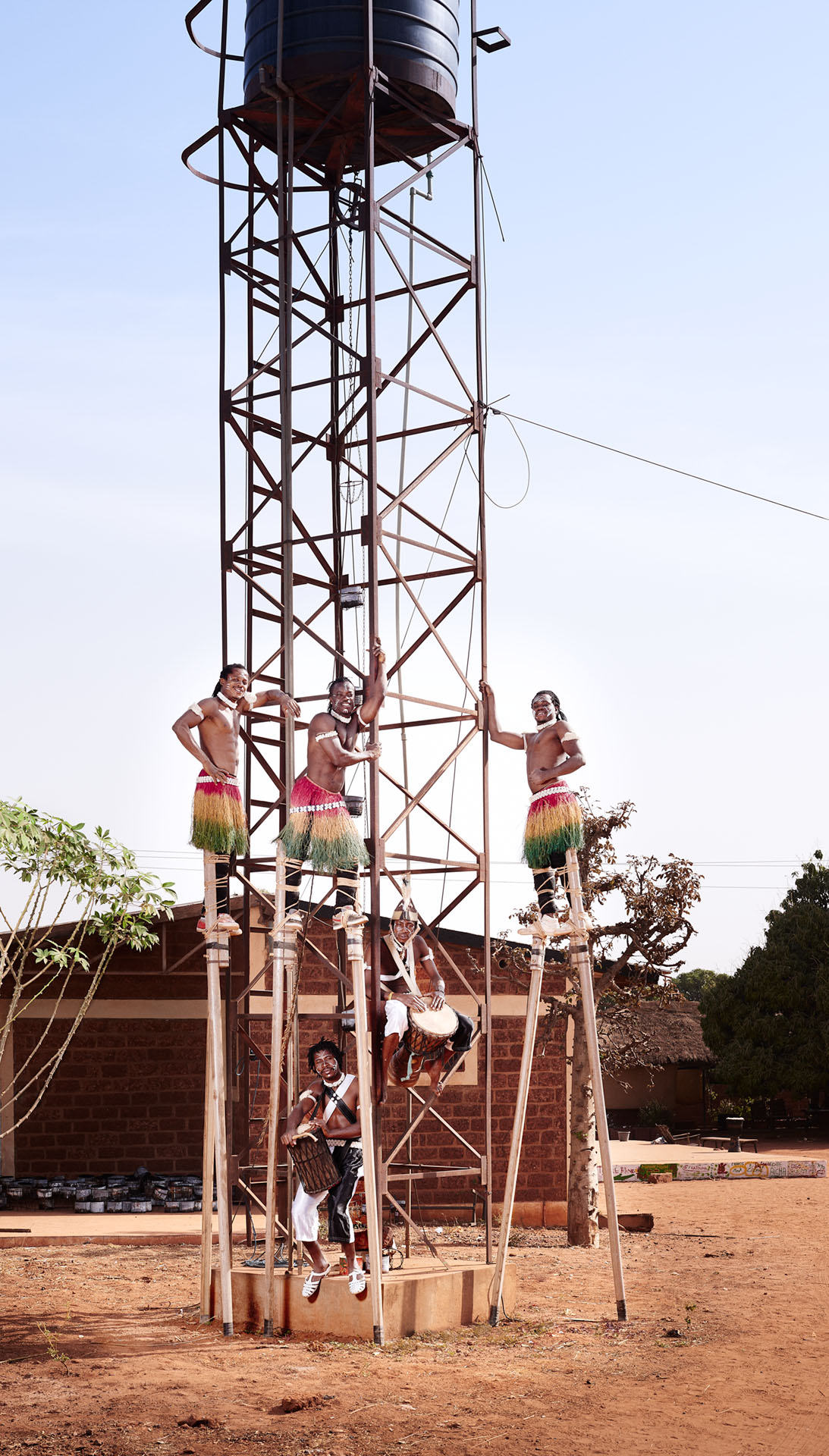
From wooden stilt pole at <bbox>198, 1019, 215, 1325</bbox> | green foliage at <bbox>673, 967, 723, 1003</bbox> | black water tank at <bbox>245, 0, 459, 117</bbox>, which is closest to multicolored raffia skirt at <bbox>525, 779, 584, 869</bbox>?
wooden stilt pole at <bbox>198, 1019, 215, 1325</bbox>

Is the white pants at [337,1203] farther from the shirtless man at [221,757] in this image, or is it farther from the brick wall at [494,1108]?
the brick wall at [494,1108]

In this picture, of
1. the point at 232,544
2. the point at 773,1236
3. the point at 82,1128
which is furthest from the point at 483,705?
the point at 82,1128

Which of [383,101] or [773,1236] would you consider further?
[773,1236]

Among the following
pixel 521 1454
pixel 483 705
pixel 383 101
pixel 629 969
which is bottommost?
pixel 521 1454

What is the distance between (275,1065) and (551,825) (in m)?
2.70

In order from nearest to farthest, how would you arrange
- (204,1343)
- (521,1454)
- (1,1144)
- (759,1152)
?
(521,1454), (204,1343), (1,1144), (759,1152)

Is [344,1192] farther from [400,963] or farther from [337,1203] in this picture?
[400,963]

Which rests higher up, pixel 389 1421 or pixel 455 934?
pixel 455 934

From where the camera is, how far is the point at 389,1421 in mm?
8047

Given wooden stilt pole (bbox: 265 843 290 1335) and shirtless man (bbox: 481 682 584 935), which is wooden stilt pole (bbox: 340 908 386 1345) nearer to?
wooden stilt pole (bbox: 265 843 290 1335)

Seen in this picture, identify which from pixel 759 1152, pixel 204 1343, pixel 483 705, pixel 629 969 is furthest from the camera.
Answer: pixel 759 1152

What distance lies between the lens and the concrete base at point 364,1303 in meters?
10.1

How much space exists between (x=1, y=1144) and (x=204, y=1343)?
30.4 feet

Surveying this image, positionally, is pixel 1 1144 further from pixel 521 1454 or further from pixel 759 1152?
pixel 759 1152
